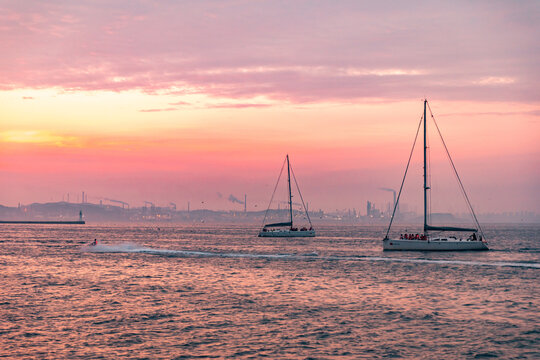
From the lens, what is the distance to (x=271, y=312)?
139ft

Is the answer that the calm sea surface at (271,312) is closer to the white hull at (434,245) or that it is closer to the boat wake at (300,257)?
the boat wake at (300,257)

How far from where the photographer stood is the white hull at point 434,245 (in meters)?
98.9

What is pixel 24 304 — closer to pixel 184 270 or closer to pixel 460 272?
pixel 184 270

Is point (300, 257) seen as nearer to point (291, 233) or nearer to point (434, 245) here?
point (434, 245)

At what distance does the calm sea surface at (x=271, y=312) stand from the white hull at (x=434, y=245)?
21.3 m

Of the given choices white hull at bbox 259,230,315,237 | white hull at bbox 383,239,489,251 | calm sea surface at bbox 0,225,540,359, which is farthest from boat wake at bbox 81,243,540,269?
white hull at bbox 259,230,315,237

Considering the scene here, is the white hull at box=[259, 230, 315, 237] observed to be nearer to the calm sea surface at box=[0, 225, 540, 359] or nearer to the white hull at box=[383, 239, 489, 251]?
the white hull at box=[383, 239, 489, 251]

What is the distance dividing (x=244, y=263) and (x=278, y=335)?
2049 inches

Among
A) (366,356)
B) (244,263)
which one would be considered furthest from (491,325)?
(244,263)

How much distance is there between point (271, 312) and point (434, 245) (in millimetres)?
64062

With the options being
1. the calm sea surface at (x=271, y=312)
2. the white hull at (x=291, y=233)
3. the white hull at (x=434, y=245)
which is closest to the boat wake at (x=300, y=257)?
the calm sea surface at (x=271, y=312)

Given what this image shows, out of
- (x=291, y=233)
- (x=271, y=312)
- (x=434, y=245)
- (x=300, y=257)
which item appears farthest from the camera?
(x=291, y=233)

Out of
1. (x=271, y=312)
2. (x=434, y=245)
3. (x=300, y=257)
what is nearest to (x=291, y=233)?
(x=300, y=257)

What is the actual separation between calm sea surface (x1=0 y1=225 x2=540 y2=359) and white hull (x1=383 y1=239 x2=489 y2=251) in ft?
69.8
